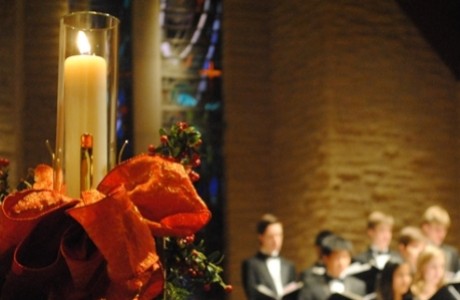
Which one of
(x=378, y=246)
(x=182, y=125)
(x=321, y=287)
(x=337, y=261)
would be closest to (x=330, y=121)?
(x=378, y=246)

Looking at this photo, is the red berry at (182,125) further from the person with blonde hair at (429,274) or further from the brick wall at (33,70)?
the brick wall at (33,70)

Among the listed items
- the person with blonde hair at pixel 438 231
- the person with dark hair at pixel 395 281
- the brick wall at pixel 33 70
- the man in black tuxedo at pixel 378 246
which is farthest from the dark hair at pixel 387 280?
the brick wall at pixel 33 70

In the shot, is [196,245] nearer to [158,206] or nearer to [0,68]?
[158,206]

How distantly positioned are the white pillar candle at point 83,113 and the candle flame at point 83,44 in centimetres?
1

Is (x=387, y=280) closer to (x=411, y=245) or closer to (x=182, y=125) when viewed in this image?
(x=411, y=245)

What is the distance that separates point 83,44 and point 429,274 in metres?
4.52

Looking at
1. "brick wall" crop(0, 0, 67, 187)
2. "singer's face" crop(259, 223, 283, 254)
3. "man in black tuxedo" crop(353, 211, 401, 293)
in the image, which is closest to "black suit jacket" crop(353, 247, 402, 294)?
"man in black tuxedo" crop(353, 211, 401, 293)

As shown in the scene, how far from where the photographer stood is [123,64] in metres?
7.13

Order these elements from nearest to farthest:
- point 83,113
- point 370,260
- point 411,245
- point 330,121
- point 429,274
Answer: point 83,113 → point 429,274 → point 411,245 → point 370,260 → point 330,121

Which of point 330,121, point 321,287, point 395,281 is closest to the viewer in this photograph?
point 395,281

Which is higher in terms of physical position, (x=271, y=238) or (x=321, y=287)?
(x=271, y=238)

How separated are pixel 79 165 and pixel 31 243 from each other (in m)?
0.10

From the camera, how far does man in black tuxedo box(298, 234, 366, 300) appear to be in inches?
226

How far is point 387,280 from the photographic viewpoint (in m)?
5.68
